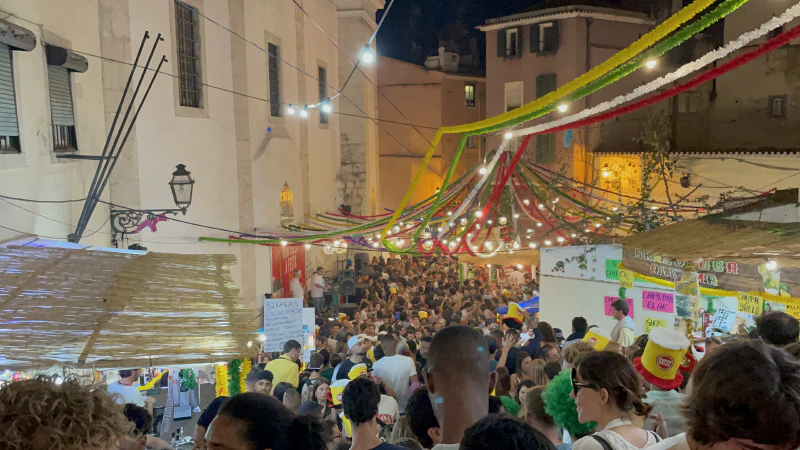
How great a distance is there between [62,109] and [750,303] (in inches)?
329

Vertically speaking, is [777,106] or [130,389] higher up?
[777,106]

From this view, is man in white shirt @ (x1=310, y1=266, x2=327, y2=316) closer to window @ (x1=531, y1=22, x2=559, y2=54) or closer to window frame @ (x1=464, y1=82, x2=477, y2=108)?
window @ (x1=531, y1=22, x2=559, y2=54)

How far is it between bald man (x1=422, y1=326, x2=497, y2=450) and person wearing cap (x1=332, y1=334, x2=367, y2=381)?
14.2 feet

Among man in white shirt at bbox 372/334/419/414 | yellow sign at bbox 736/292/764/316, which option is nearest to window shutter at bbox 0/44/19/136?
man in white shirt at bbox 372/334/419/414

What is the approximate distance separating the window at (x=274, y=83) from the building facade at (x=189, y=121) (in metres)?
0.03

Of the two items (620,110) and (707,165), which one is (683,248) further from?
(707,165)

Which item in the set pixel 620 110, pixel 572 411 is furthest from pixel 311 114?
pixel 572 411

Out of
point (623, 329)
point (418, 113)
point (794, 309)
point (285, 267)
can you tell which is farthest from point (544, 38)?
point (794, 309)

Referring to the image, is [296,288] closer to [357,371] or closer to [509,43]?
[357,371]

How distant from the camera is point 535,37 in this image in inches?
1098

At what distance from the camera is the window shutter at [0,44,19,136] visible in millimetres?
7270

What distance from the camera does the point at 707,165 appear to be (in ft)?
65.8

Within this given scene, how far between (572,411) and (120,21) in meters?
8.73

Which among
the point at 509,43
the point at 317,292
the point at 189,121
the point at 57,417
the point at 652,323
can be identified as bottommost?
the point at 317,292
